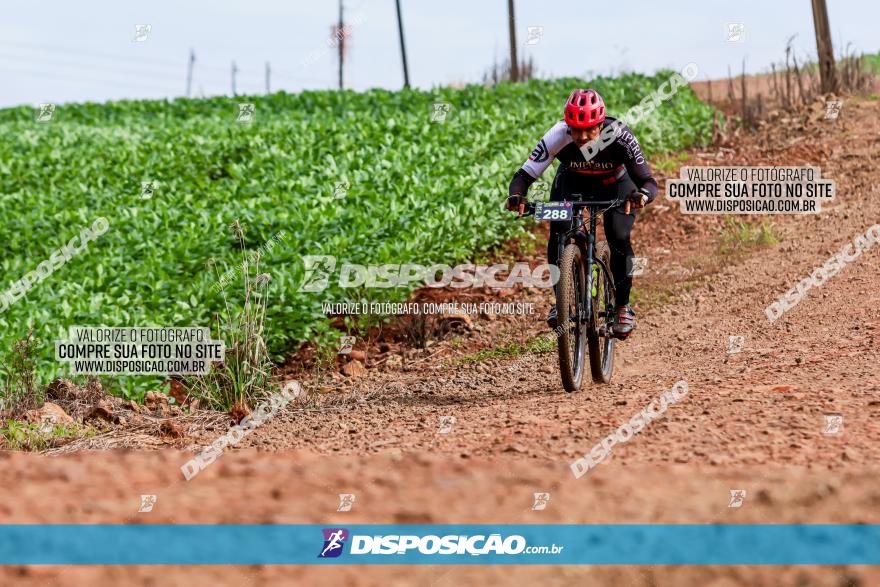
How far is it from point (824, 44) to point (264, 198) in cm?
1182

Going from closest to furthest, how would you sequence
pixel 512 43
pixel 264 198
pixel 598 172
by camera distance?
pixel 598 172 < pixel 264 198 < pixel 512 43

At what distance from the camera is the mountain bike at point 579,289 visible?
7406mm

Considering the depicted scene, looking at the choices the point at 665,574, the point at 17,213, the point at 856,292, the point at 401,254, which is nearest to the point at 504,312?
the point at 401,254

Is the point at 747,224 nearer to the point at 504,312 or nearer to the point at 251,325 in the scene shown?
the point at 504,312

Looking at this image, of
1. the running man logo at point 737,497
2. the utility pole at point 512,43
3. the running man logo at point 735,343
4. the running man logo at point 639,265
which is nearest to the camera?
the running man logo at point 737,497

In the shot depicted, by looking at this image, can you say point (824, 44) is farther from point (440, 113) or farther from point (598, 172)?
point (598, 172)

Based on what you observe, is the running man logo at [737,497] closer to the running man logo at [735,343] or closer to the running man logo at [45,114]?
the running man logo at [735,343]

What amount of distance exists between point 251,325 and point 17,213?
387 inches

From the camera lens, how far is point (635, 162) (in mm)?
7895

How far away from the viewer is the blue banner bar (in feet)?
14.2

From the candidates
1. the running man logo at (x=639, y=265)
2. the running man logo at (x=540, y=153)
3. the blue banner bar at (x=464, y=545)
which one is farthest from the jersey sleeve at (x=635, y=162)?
the running man logo at (x=639, y=265)

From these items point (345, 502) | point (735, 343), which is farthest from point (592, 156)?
point (345, 502)

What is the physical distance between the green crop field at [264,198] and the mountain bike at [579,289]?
4237 mm

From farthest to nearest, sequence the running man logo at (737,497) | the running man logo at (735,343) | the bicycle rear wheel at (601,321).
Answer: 1. the running man logo at (735,343)
2. the bicycle rear wheel at (601,321)
3. the running man logo at (737,497)
